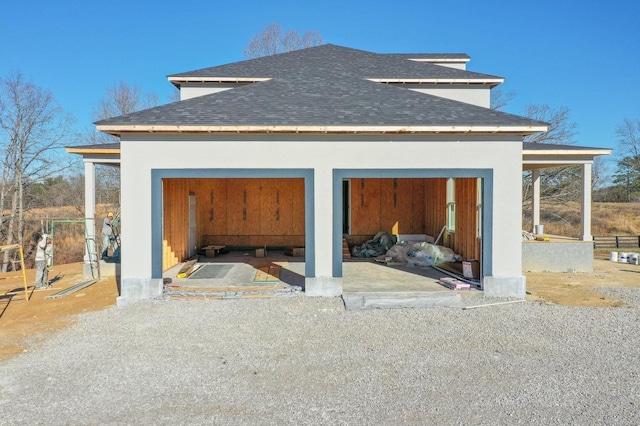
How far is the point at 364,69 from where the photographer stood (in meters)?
14.2

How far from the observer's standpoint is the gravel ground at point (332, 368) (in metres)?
3.90

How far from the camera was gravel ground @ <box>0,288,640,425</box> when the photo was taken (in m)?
3.90

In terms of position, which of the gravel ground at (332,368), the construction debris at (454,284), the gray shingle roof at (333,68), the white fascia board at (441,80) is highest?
the gray shingle roof at (333,68)

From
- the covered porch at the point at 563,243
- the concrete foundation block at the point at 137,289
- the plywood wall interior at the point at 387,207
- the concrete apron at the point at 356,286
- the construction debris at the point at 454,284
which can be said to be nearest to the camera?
the concrete apron at the point at 356,286

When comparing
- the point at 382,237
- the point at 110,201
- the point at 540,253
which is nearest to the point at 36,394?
the point at 382,237

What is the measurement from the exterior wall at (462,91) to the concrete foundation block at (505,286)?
8231 millimetres

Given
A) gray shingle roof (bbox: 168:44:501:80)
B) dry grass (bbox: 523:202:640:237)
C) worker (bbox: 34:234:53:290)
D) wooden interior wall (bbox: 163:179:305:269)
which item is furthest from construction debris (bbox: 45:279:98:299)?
dry grass (bbox: 523:202:640:237)

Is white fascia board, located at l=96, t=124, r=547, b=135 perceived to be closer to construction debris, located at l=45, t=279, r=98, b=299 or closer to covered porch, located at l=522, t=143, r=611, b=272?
covered porch, located at l=522, t=143, r=611, b=272

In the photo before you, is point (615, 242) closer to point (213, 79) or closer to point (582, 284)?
point (582, 284)

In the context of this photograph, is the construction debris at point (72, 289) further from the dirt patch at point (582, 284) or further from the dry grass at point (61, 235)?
the dry grass at point (61, 235)

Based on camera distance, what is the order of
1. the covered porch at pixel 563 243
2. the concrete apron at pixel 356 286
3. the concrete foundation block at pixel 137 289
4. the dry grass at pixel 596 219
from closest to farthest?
the concrete apron at pixel 356 286 < the concrete foundation block at pixel 137 289 < the covered porch at pixel 563 243 < the dry grass at pixel 596 219

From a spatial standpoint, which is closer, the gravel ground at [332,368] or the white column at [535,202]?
the gravel ground at [332,368]

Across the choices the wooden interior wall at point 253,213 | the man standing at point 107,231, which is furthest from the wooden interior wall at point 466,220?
the man standing at point 107,231

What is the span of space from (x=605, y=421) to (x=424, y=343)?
2.52m
